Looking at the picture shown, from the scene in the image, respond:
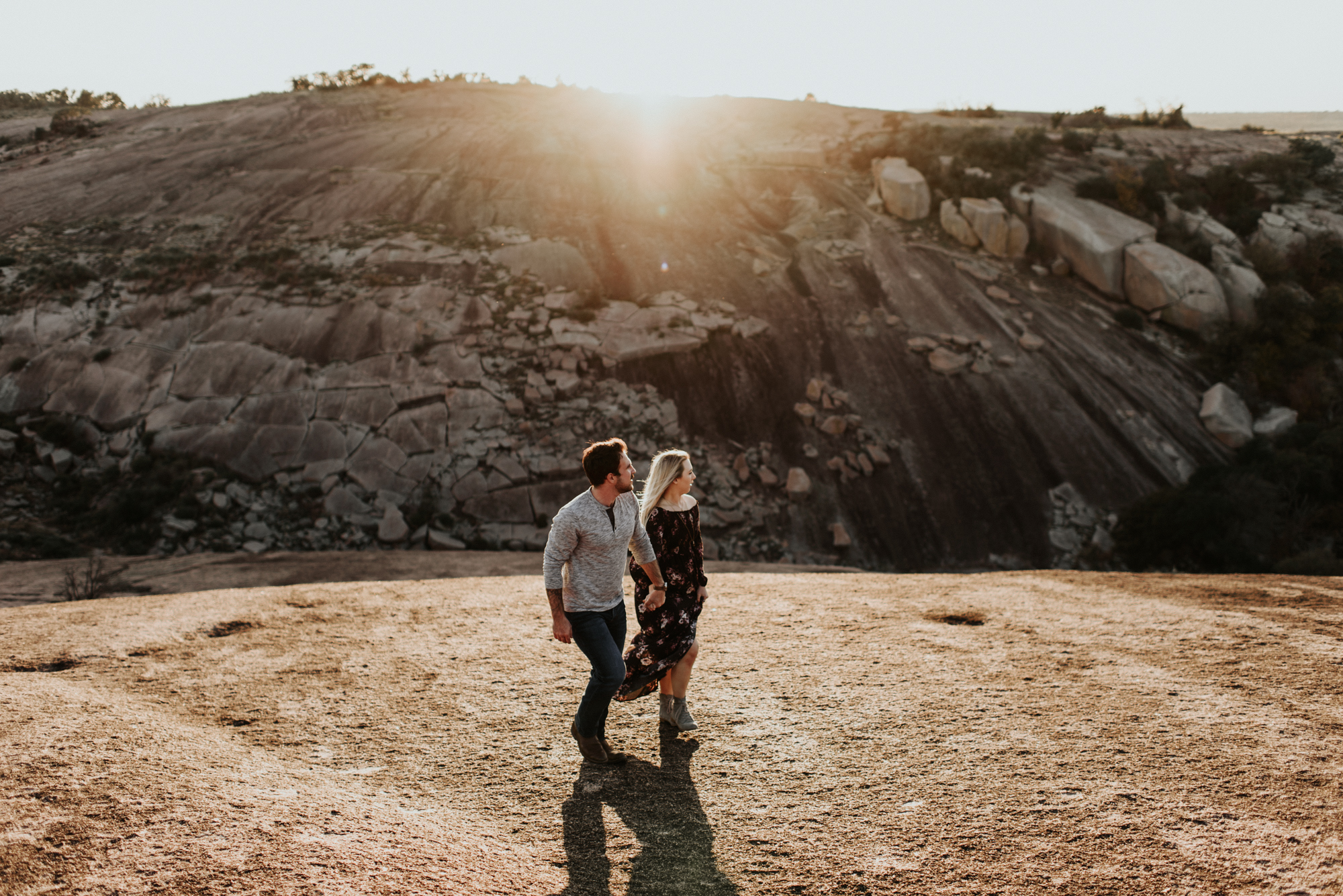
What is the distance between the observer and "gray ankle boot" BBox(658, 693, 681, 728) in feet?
14.9

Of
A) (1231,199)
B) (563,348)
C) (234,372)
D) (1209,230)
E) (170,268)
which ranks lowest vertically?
(234,372)

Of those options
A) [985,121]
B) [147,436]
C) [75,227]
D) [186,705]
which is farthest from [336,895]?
[985,121]

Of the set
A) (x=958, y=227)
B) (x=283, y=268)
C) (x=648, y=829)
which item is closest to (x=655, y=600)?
(x=648, y=829)

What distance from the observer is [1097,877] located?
310 cm

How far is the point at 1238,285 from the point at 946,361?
9.55 meters

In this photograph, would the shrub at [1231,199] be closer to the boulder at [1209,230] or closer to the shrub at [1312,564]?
the boulder at [1209,230]

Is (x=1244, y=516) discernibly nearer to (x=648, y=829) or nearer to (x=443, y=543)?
(x=648, y=829)

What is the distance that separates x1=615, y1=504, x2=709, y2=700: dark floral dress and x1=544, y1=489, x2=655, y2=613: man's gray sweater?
29 centimetres

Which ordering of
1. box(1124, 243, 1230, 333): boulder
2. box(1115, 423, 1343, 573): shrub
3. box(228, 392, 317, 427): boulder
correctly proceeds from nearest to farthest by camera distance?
box(1115, 423, 1343, 573): shrub, box(228, 392, 317, 427): boulder, box(1124, 243, 1230, 333): boulder

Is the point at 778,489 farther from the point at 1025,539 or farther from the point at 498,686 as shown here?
the point at 498,686

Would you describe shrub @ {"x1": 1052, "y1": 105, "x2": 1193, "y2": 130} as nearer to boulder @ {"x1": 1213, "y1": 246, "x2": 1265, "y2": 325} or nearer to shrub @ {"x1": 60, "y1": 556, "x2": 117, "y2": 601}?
boulder @ {"x1": 1213, "y1": 246, "x2": 1265, "y2": 325}

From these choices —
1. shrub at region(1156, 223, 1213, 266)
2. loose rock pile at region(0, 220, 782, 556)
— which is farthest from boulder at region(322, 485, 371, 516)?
shrub at region(1156, 223, 1213, 266)

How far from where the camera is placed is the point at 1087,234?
2098cm

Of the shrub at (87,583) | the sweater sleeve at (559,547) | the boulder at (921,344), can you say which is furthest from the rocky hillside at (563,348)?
the sweater sleeve at (559,547)
